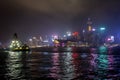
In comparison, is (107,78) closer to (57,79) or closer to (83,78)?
(83,78)

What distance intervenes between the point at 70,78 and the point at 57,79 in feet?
8.61

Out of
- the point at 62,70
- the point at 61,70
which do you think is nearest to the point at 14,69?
the point at 61,70

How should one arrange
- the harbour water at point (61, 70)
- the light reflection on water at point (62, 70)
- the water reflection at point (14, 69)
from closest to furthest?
the harbour water at point (61, 70) < the light reflection on water at point (62, 70) < the water reflection at point (14, 69)

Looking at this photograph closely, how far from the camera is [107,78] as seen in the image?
44031 mm

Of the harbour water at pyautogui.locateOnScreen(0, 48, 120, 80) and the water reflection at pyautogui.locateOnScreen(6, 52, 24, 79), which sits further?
the water reflection at pyautogui.locateOnScreen(6, 52, 24, 79)

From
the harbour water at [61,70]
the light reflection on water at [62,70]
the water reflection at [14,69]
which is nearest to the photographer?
the harbour water at [61,70]

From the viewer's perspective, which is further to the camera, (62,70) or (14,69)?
(14,69)

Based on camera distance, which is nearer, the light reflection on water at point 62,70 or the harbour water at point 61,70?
the harbour water at point 61,70

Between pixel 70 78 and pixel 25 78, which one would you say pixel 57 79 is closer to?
pixel 70 78

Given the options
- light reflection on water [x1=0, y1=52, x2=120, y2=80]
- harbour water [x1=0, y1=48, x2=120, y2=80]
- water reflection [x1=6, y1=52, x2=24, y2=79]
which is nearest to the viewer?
harbour water [x1=0, y1=48, x2=120, y2=80]

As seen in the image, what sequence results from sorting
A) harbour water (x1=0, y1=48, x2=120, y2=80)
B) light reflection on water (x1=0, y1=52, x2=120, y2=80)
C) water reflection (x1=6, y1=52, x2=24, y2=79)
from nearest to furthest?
harbour water (x1=0, y1=48, x2=120, y2=80), light reflection on water (x1=0, y1=52, x2=120, y2=80), water reflection (x1=6, y1=52, x2=24, y2=79)

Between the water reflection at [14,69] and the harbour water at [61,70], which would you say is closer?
the harbour water at [61,70]

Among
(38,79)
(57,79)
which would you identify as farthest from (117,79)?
(38,79)

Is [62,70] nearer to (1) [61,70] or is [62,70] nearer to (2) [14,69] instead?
(1) [61,70]
